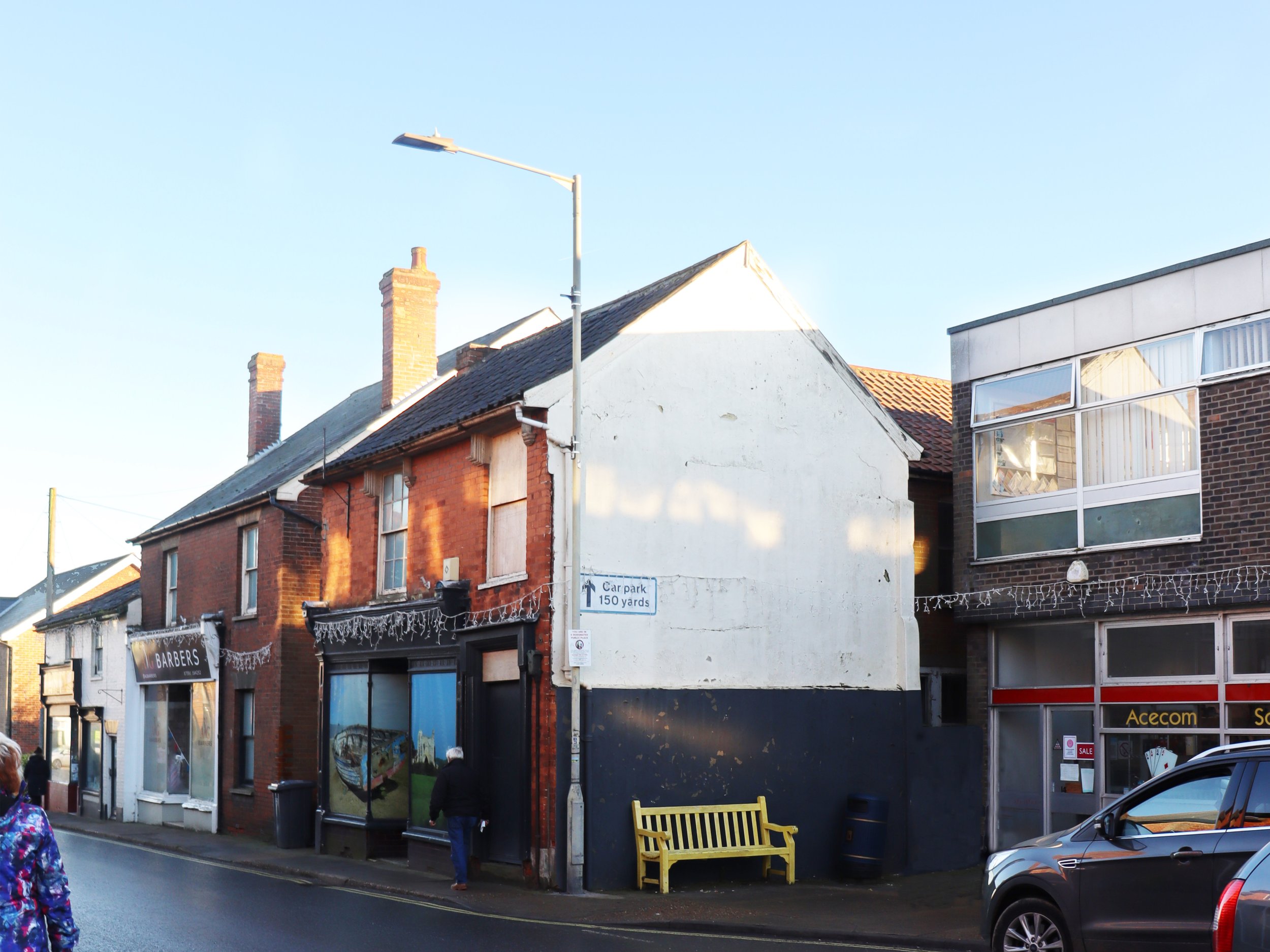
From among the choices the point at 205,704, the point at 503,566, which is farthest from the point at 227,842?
the point at 503,566

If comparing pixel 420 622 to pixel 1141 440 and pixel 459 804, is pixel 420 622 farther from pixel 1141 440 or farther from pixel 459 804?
pixel 1141 440

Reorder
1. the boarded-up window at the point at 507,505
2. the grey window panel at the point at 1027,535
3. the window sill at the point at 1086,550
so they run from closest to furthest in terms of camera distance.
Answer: the window sill at the point at 1086,550 < the boarded-up window at the point at 507,505 < the grey window panel at the point at 1027,535

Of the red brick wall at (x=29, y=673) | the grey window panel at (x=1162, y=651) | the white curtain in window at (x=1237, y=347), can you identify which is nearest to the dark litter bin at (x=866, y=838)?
the grey window panel at (x=1162, y=651)

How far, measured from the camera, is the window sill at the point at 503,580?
55.3 ft

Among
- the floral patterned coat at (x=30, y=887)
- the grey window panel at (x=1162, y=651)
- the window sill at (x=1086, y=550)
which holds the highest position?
the window sill at (x=1086, y=550)

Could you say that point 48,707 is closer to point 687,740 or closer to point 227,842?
point 227,842

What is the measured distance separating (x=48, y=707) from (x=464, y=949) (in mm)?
30378

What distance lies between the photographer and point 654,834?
15805mm

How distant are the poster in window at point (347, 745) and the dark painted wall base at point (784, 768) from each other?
5.98 metres

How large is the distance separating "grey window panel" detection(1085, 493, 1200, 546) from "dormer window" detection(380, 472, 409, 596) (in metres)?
9.67

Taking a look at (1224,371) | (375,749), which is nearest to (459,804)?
(375,749)

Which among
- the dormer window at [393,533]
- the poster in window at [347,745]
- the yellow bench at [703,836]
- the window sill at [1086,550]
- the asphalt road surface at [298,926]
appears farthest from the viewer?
the poster in window at [347,745]

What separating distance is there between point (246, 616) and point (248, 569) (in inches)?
37.8

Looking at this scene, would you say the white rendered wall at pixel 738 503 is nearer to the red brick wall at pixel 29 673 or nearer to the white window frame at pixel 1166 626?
the white window frame at pixel 1166 626
